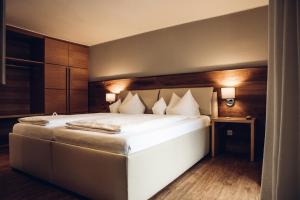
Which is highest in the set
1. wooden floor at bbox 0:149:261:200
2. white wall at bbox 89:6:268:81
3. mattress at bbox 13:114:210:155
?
white wall at bbox 89:6:268:81

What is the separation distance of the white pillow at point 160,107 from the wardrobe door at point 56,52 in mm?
2546

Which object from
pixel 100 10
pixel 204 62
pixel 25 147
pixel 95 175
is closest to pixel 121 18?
pixel 100 10

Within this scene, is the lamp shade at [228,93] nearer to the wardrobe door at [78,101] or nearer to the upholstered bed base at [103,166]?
the upholstered bed base at [103,166]

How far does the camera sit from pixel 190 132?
2.55 m

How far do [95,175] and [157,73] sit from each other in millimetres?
2877

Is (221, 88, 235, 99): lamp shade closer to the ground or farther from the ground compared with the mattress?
farther from the ground

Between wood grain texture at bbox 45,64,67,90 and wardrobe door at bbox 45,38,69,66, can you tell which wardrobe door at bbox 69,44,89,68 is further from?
wood grain texture at bbox 45,64,67,90

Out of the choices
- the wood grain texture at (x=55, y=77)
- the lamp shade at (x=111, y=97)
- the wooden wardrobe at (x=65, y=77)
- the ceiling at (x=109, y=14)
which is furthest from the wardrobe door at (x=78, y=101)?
the ceiling at (x=109, y=14)

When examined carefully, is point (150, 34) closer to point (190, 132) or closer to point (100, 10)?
point (100, 10)

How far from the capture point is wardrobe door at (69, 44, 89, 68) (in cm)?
489

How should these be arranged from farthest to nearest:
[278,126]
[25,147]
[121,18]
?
[121,18] → [25,147] → [278,126]

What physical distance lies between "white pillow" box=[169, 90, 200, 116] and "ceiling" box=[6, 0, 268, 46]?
4.57 ft

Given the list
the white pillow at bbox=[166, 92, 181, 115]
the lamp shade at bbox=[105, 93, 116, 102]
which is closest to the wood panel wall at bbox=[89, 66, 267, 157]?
the white pillow at bbox=[166, 92, 181, 115]

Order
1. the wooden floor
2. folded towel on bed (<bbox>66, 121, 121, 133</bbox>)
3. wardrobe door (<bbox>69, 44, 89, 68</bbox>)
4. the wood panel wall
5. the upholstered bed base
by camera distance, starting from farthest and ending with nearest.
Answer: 1. wardrobe door (<bbox>69, 44, 89, 68</bbox>)
2. the wood panel wall
3. the wooden floor
4. folded towel on bed (<bbox>66, 121, 121, 133</bbox>)
5. the upholstered bed base
